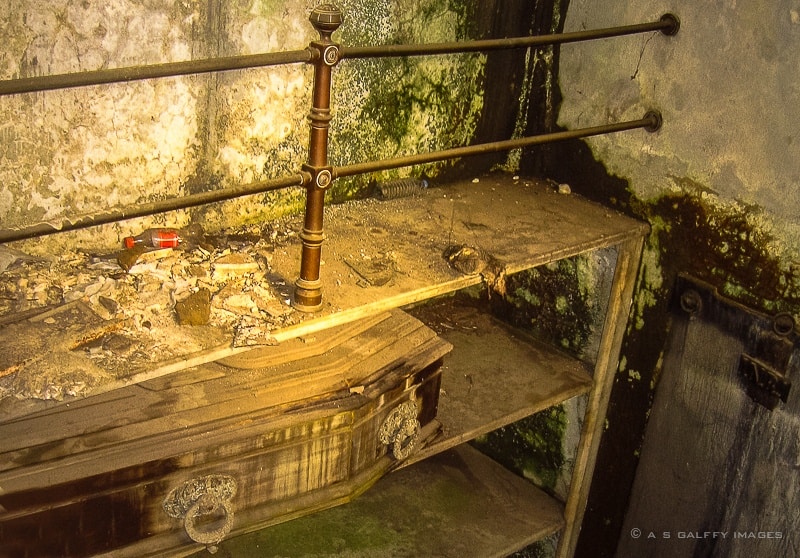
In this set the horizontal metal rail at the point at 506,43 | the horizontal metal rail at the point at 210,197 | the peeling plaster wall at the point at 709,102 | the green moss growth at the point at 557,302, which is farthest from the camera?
the green moss growth at the point at 557,302

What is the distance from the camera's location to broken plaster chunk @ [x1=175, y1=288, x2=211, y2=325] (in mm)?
1812

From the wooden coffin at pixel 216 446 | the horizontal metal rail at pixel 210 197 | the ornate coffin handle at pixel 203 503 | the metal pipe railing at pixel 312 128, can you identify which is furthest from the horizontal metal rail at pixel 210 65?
the ornate coffin handle at pixel 203 503

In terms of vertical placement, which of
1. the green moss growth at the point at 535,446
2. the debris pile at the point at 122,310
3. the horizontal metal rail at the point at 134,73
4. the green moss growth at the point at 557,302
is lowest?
the green moss growth at the point at 535,446

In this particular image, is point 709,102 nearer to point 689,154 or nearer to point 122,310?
point 689,154

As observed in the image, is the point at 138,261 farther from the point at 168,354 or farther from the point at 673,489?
the point at 673,489

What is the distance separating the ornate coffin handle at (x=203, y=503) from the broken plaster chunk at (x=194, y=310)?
32 centimetres

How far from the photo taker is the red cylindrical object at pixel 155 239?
2.08 meters

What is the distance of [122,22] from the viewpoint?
1984mm

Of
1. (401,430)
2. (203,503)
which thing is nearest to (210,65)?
(203,503)

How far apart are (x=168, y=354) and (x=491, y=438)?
5.84 ft

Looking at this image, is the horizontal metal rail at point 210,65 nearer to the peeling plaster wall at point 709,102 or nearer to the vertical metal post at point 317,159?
the vertical metal post at point 317,159

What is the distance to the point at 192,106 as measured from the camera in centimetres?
220

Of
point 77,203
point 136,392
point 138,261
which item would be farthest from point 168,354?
point 77,203

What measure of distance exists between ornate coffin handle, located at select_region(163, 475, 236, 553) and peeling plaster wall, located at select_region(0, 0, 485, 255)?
1.97ft
